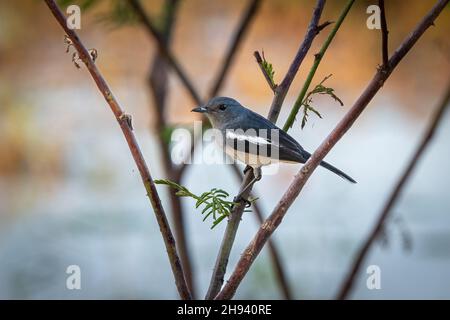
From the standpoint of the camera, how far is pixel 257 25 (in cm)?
211

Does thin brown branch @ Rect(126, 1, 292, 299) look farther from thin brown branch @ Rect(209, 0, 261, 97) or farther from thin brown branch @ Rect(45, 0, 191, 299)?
thin brown branch @ Rect(45, 0, 191, 299)

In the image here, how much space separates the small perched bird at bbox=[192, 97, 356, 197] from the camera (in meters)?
1.01

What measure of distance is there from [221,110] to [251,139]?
0.16 m

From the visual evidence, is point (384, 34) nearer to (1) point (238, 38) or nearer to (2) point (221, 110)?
(2) point (221, 110)

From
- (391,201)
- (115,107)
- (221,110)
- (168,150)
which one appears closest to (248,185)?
(115,107)

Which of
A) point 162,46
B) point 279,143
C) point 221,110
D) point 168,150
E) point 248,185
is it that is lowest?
point 248,185

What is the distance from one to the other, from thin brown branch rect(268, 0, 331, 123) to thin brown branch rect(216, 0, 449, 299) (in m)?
0.12

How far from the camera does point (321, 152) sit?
2.17 ft

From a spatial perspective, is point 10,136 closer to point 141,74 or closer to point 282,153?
point 141,74

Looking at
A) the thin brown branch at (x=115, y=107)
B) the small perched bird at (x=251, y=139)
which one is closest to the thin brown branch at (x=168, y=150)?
the small perched bird at (x=251, y=139)

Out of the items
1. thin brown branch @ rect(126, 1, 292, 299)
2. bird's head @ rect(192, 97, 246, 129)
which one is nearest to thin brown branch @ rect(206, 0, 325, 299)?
bird's head @ rect(192, 97, 246, 129)
